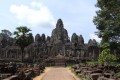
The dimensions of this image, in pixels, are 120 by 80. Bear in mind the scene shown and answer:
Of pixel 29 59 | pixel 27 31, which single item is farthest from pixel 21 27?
pixel 29 59

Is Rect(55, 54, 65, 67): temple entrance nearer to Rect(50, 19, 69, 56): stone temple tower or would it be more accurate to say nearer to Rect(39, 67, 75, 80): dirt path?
Rect(50, 19, 69, 56): stone temple tower

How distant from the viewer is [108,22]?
37.9 meters

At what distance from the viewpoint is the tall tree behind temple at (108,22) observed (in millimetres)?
36159

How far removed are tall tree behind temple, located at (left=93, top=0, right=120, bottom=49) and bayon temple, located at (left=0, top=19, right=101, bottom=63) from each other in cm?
3600

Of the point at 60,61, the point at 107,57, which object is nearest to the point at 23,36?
the point at 60,61

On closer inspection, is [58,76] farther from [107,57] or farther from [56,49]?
[56,49]

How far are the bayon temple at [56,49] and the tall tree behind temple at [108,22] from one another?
35995mm

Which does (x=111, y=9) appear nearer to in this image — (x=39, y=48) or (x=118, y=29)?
(x=118, y=29)

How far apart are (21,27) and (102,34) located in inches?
1362

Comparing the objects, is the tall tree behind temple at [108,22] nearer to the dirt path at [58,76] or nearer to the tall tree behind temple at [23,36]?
the dirt path at [58,76]

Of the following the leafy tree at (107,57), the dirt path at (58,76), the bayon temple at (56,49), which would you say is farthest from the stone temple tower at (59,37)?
the dirt path at (58,76)

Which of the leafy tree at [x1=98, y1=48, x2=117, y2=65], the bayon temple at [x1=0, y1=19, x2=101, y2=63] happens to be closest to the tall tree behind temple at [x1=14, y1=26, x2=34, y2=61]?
the bayon temple at [x1=0, y1=19, x2=101, y2=63]

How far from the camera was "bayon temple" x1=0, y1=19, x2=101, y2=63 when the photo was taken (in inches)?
3152

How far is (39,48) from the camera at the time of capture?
278 feet
